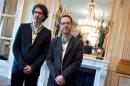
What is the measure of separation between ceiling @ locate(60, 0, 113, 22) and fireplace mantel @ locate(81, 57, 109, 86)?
0.92 meters

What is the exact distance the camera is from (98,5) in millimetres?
5273

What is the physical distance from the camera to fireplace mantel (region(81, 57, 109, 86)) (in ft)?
15.9

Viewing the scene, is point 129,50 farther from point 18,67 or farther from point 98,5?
point 18,67

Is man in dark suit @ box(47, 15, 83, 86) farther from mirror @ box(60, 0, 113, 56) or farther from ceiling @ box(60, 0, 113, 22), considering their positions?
ceiling @ box(60, 0, 113, 22)

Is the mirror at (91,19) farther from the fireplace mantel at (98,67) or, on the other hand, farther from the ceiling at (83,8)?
A: the fireplace mantel at (98,67)

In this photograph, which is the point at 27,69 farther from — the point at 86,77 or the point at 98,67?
the point at 86,77

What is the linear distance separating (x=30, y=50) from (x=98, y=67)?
109 inches

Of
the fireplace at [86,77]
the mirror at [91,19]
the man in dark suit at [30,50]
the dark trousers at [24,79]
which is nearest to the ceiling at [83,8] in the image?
the mirror at [91,19]

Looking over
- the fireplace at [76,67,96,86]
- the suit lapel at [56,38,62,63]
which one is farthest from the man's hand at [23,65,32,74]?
the fireplace at [76,67,96,86]

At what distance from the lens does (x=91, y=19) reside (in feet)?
17.3

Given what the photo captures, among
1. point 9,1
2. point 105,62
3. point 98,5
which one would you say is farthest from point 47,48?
point 9,1

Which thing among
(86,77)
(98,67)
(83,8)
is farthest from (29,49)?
(83,8)

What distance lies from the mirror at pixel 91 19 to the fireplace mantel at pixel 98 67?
0.90 feet

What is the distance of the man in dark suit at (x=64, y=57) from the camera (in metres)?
2.21
